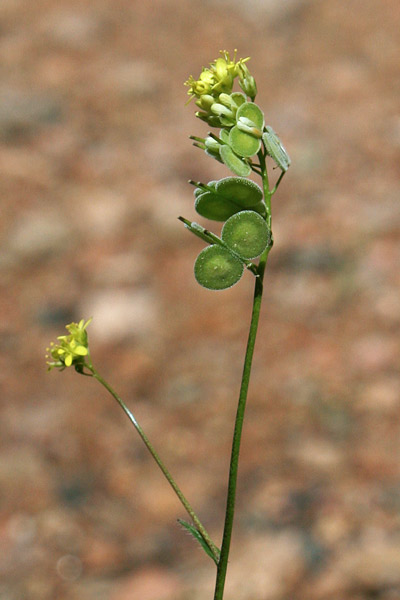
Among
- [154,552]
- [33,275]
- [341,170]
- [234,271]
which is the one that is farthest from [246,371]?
[341,170]

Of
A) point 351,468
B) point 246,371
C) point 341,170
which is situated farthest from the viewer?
point 341,170

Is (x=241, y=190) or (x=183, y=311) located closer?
(x=241, y=190)

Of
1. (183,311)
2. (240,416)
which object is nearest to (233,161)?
(240,416)

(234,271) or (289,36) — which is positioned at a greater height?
(289,36)

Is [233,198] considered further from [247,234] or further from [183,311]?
[183,311]

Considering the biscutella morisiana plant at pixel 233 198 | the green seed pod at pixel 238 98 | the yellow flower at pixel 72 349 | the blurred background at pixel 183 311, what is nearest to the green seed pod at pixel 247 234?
the biscutella morisiana plant at pixel 233 198

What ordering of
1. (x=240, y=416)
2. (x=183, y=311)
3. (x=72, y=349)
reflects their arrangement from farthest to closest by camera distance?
(x=183, y=311), (x=72, y=349), (x=240, y=416)

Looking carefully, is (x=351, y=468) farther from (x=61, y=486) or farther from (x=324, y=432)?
(x=61, y=486)

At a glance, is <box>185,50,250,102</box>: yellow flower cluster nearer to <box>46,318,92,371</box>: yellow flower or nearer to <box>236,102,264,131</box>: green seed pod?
<box>236,102,264,131</box>: green seed pod

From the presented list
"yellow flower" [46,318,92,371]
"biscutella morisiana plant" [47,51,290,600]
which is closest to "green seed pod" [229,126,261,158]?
"biscutella morisiana plant" [47,51,290,600]
